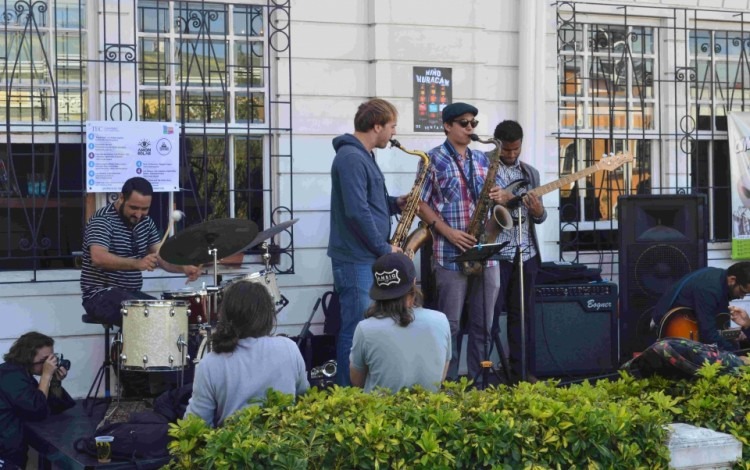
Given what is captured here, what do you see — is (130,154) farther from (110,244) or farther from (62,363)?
(62,363)

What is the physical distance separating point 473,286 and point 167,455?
9.00 ft

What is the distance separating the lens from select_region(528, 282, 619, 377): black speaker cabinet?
8.72 meters

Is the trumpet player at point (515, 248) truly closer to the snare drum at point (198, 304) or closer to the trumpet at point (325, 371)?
the trumpet at point (325, 371)

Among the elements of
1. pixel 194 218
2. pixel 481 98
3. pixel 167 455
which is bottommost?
pixel 167 455

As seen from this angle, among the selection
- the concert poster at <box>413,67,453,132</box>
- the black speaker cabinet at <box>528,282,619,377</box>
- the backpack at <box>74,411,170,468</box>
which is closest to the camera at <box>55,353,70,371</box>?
the backpack at <box>74,411,170,468</box>

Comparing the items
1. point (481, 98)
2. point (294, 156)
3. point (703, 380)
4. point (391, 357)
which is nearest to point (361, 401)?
point (391, 357)

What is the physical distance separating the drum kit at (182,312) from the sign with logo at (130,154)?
1280 millimetres

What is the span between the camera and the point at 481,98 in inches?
368

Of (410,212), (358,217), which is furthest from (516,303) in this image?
(358,217)

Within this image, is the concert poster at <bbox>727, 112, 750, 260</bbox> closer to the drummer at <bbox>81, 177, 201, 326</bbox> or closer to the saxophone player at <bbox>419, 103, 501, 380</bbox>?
the saxophone player at <bbox>419, 103, 501, 380</bbox>

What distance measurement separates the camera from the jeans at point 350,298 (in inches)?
291

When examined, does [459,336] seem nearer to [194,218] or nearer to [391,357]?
[194,218]

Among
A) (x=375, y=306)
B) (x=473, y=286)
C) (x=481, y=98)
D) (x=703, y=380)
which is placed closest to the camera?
A: (x=703, y=380)

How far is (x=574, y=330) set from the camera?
8.84 m
